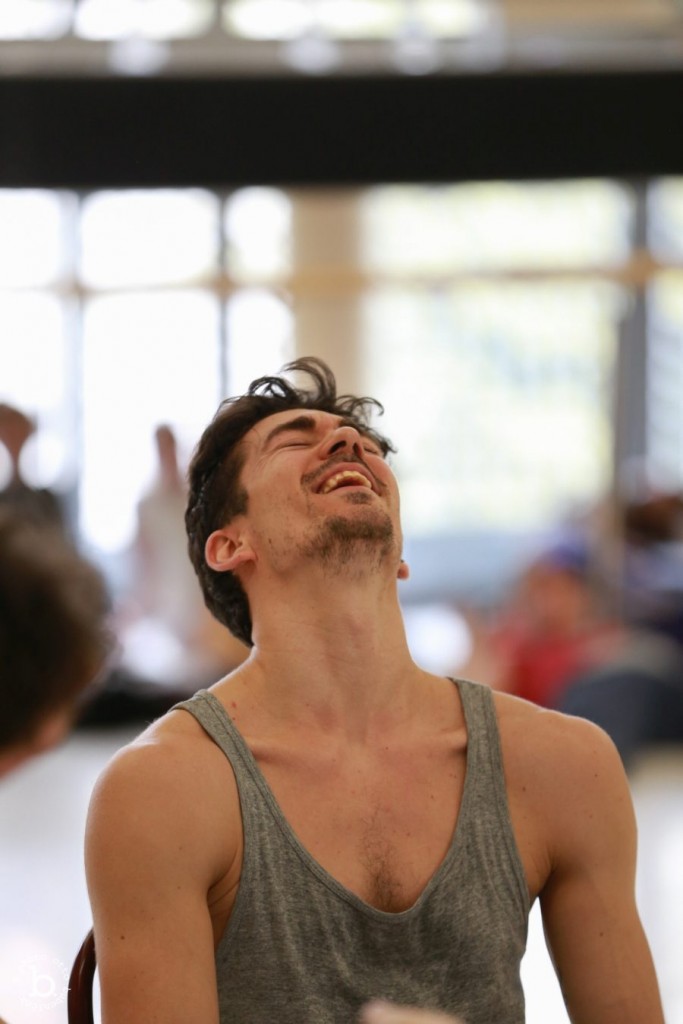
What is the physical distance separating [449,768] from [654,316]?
696 centimetres

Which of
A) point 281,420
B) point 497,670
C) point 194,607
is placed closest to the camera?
point 281,420

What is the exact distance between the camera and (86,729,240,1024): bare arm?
1127 millimetres

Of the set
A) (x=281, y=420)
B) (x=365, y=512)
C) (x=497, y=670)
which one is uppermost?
(x=281, y=420)

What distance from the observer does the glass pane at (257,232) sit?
313 inches

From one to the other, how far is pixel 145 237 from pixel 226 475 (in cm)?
660

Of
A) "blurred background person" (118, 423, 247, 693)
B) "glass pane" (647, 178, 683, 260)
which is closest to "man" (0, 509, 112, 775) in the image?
"blurred background person" (118, 423, 247, 693)

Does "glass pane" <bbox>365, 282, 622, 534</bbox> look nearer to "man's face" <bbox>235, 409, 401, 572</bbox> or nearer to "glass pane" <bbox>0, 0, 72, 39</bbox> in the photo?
"glass pane" <bbox>0, 0, 72, 39</bbox>

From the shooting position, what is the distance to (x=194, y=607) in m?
6.29

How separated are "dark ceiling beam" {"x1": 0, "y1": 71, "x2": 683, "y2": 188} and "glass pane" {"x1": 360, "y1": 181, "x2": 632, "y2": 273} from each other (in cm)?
120

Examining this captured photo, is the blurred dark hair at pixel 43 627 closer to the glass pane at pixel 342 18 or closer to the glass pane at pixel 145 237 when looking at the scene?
the glass pane at pixel 342 18

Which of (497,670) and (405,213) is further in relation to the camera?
(405,213)

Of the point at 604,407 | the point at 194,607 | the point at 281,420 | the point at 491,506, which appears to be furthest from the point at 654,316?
the point at 281,420

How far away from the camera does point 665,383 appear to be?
803 centimetres

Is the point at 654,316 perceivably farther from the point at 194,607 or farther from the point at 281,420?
the point at 281,420
